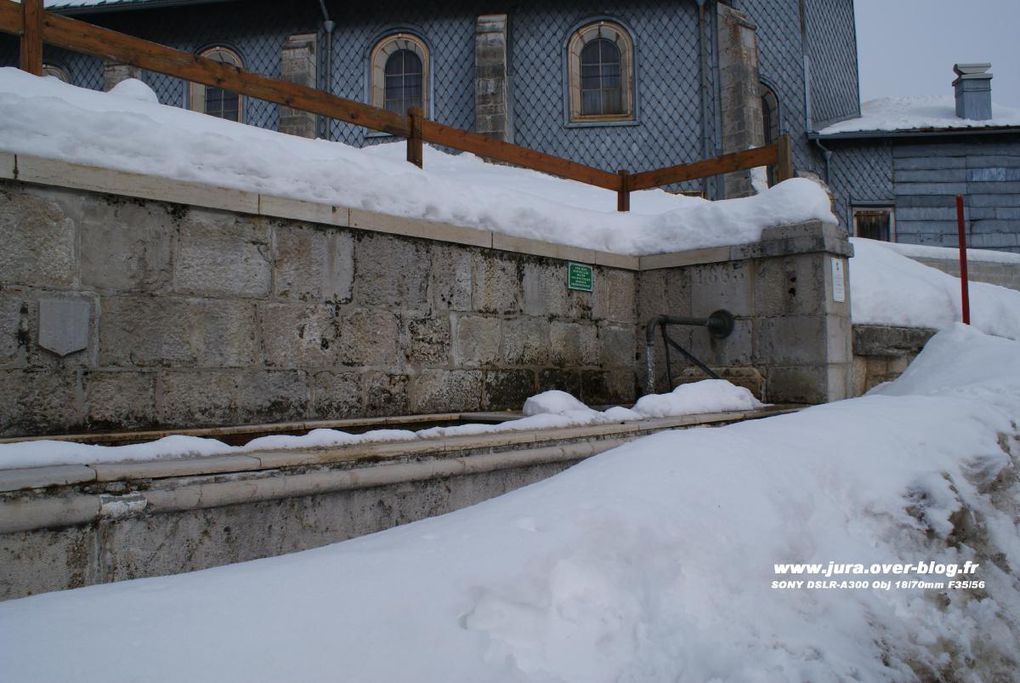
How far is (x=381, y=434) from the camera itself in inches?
132

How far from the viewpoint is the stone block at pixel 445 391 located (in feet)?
16.4

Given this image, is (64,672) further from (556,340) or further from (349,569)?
(556,340)

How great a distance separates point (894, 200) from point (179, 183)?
1792cm

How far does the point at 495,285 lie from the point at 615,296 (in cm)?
153

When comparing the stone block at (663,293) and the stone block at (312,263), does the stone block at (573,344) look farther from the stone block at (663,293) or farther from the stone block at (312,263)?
the stone block at (312,263)

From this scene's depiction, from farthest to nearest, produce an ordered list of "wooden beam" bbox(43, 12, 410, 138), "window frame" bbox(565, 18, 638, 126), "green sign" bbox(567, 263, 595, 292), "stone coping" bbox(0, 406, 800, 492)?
"window frame" bbox(565, 18, 638, 126) < "green sign" bbox(567, 263, 595, 292) < "wooden beam" bbox(43, 12, 410, 138) < "stone coping" bbox(0, 406, 800, 492)

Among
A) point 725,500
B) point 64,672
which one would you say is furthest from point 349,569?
point 725,500

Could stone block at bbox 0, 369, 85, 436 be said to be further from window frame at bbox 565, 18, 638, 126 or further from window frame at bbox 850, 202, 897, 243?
window frame at bbox 850, 202, 897, 243

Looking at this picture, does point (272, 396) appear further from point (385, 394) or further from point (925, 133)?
point (925, 133)

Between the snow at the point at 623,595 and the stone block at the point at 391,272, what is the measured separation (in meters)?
2.40

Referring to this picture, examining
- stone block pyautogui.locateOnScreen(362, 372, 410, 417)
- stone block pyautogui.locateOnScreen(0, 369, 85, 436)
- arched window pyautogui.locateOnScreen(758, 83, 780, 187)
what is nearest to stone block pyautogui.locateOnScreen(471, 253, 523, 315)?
stone block pyautogui.locateOnScreen(362, 372, 410, 417)

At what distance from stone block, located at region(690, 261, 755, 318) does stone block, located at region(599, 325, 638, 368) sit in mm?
663

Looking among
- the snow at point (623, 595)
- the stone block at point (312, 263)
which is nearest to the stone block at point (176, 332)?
the stone block at point (312, 263)

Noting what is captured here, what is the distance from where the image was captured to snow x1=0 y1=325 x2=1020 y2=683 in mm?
1639
